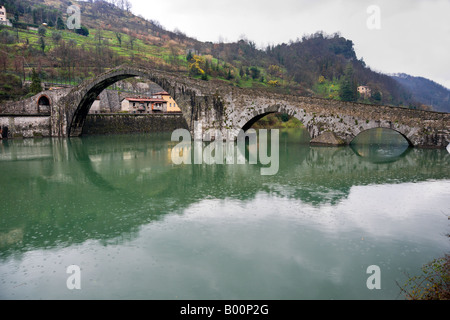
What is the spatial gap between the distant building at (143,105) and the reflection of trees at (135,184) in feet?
80.2

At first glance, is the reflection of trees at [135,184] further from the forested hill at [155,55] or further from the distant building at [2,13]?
the distant building at [2,13]

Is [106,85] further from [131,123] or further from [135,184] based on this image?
[135,184]

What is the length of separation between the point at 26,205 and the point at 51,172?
5.44 metres

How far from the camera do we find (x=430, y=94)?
529 ft

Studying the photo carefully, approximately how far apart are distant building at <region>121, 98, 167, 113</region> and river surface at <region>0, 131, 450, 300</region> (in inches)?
1200

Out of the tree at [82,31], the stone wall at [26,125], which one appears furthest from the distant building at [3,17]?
the stone wall at [26,125]

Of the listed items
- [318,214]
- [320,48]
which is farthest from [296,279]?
[320,48]

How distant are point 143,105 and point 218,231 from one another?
40313 mm

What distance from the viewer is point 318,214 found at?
9094 mm

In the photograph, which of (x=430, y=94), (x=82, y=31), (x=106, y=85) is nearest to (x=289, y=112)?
(x=106, y=85)

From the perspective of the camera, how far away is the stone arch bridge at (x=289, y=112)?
21484 millimetres
